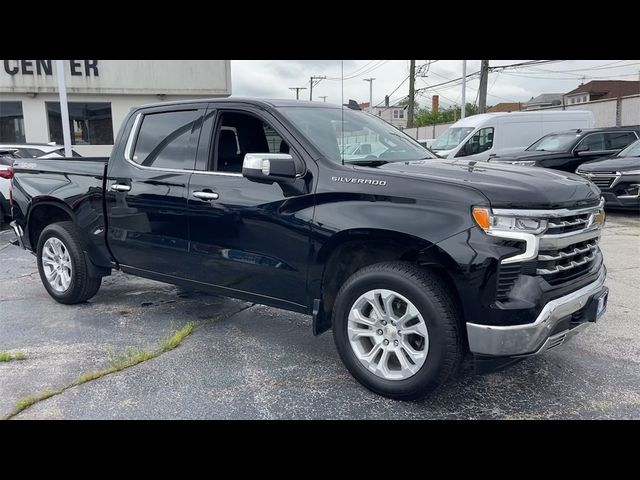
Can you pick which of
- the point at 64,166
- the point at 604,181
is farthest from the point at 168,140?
the point at 604,181

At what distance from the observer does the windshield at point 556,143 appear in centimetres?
1269

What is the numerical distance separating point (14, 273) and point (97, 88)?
15.1 metres

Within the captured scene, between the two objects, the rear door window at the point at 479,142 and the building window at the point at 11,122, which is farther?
the building window at the point at 11,122

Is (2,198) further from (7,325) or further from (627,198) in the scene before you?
(627,198)

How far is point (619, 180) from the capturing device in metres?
10.2

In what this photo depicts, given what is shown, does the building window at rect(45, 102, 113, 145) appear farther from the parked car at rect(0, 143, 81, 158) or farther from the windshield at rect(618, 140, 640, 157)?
the windshield at rect(618, 140, 640, 157)

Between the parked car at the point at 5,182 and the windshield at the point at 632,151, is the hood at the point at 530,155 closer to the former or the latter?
the windshield at the point at 632,151

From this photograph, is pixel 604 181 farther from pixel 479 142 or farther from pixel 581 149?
pixel 479 142

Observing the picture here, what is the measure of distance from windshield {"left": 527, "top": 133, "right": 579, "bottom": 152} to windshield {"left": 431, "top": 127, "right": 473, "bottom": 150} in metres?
2.29

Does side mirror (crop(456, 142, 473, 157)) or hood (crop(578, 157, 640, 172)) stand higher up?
side mirror (crop(456, 142, 473, 157))

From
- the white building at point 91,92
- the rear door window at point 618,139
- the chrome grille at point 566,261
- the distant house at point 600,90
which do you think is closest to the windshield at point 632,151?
the rear door window at point 618,139

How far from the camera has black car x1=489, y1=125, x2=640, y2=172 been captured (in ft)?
40.8

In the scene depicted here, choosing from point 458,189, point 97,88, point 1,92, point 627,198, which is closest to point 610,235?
point 627,198

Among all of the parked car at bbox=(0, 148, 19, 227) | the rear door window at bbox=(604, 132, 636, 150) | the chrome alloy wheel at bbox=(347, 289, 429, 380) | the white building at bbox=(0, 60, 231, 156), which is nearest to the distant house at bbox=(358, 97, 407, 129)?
the chrome alloy wheel at bbox=(347, 289, 429, 380)
